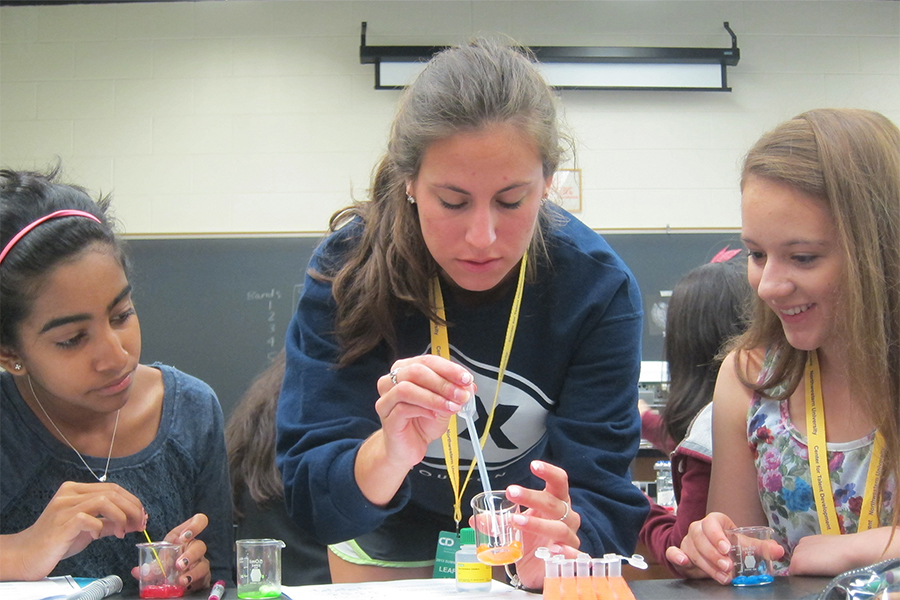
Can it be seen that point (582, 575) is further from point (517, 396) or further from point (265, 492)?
point (265, 492)

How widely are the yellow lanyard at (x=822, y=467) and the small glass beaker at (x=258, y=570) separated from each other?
2.81 feet

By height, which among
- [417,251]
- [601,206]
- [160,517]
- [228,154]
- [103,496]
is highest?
[228,154]

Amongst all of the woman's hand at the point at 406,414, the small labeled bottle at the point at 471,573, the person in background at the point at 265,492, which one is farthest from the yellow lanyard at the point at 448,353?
the person in background at the point at 265,492

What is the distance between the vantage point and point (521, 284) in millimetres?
1380

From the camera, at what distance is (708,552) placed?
1.12 meters

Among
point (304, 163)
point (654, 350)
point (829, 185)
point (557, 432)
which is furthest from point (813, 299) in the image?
point (304, 163)

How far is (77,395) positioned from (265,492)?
77cm

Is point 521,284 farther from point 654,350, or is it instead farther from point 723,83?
point 723,83

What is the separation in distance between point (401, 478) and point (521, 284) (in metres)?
0.39

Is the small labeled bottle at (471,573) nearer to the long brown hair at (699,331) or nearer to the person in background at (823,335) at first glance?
the person in background at (823,335)

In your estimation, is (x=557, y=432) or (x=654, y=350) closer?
(x=557, y=432)

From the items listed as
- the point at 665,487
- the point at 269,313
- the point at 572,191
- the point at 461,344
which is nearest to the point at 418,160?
the point at 461,344

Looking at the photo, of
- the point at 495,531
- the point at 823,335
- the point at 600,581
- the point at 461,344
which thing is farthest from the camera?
the point at 461,344

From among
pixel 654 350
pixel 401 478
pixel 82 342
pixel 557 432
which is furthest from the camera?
pixel 654 350
